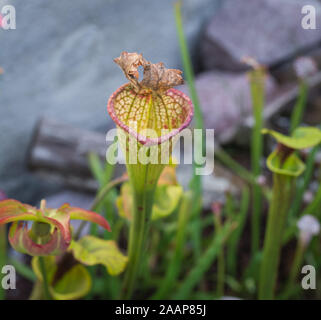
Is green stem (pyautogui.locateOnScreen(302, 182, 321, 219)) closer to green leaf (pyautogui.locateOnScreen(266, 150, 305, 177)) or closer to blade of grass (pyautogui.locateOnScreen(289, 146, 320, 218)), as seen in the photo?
blade of grass (pyautogui.locateOnScreen(289, 146, 320, 218))

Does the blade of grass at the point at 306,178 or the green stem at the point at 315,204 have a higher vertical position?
the blade of grass at the point at 306,178

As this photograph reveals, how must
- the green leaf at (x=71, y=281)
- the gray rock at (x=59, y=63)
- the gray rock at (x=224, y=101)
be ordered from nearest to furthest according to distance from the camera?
the green leaf at (x=71, y=281) < the gray rock at (x=59, y=63) < the gray rock at (x=224, y=101)

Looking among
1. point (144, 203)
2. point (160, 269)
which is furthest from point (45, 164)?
point (144, 203)

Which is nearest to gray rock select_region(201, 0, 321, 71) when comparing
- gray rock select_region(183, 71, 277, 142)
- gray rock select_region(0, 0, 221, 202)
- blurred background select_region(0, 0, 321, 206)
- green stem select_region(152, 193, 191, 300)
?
blurred background select_region(0, 0, 321, 206)

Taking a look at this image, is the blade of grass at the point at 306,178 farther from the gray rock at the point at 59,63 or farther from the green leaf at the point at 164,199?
the gray rock at the point at 59,63

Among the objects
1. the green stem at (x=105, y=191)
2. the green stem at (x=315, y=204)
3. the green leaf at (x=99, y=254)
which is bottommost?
the green leaf at (x=99, y=254)

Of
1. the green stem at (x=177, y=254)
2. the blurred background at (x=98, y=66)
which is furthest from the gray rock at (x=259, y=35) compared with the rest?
the green stem at (x=177, y=254)

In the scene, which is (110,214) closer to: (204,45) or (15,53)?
(15,53)
